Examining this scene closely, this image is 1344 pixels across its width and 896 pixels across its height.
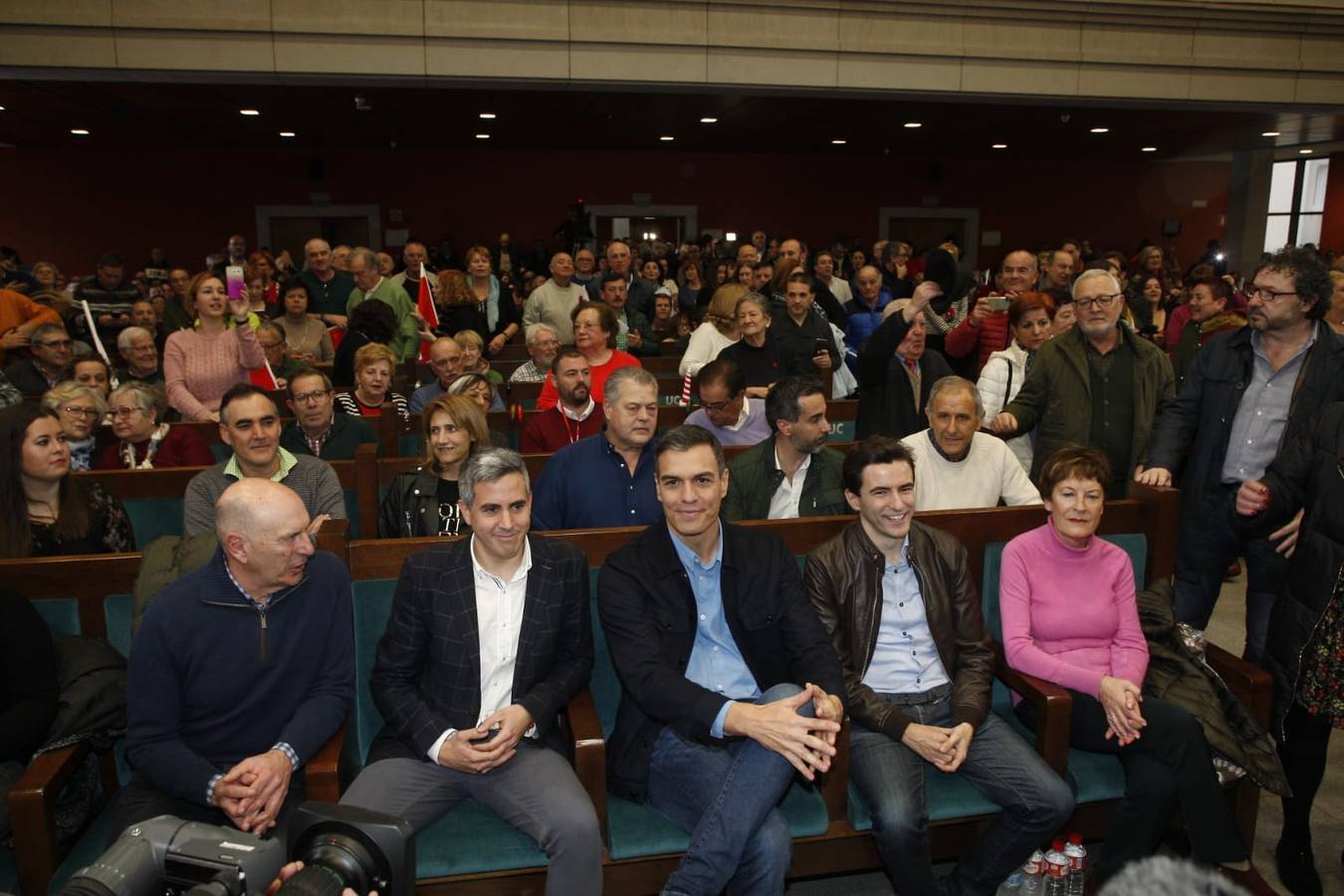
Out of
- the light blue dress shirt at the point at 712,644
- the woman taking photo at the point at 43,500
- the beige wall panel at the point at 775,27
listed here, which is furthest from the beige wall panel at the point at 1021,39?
the woman taking photo at the point at 43,500

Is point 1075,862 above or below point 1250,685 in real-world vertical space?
below

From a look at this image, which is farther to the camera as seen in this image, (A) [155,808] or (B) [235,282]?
(B) [235,282]

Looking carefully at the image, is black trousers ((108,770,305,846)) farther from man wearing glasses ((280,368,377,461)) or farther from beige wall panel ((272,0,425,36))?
beige wall panel ((272,0,425,36))

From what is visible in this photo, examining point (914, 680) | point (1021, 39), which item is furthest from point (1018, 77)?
point (914, 680)

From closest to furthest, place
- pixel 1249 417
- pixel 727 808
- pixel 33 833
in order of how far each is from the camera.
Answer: pixel 33 833, pixel 727 808, pixel 1249 417

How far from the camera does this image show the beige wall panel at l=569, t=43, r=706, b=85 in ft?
20.7

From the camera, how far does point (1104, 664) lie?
91.7 inches

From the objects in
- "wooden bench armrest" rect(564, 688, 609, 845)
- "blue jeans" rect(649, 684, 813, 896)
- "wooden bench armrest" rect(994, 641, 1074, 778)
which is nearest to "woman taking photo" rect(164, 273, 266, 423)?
"wooden bench armrest" rect(564, 688, 609, 845)

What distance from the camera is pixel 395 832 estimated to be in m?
1.20

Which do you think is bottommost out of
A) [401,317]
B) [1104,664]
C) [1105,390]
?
[1104,664]

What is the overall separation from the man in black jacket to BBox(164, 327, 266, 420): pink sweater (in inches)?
143

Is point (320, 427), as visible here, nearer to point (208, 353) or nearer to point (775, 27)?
point (208, 353)

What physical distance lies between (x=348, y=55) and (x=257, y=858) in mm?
5918

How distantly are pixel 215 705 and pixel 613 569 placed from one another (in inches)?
34.2
